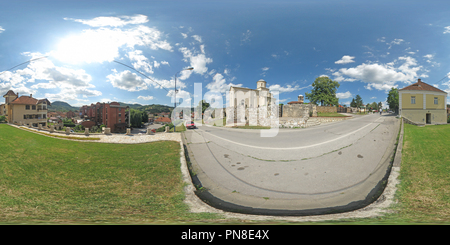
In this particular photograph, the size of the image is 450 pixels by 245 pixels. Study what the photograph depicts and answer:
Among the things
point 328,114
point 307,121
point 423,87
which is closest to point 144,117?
point 307,121

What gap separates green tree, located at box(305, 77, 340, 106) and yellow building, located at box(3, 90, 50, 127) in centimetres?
1055

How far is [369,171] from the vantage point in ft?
10.3

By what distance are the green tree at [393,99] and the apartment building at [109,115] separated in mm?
9357

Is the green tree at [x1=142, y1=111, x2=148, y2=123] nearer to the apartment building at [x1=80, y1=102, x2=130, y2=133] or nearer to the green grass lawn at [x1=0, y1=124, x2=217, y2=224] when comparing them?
the apartment building at [x1=80, y1=102, x2=130, y2=133]

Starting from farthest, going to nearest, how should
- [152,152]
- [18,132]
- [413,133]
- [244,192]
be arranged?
[413,133] < [152,152] < [18,132] < [244,192]

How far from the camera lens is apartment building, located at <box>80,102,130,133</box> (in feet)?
17.2

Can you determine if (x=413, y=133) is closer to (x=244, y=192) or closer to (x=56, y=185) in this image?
(x=244, y=192)

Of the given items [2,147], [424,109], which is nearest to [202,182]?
[2,147]

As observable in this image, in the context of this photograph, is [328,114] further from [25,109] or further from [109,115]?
[25,109]

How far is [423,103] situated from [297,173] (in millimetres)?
5247

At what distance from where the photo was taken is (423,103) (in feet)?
15.0

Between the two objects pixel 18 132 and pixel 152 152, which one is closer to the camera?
pixel 18 132

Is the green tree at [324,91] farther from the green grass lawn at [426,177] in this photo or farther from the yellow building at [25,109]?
the yellow building at [25,109]

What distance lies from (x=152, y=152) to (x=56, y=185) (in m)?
2.08
